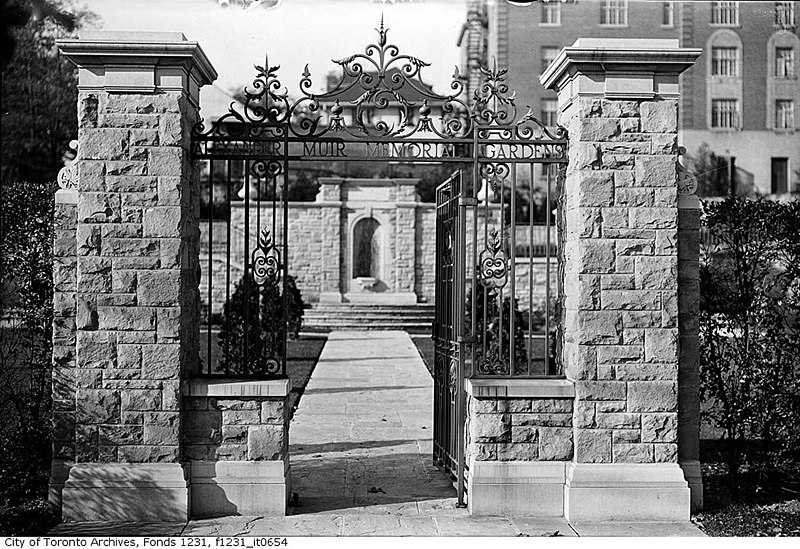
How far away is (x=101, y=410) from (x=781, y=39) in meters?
40.7

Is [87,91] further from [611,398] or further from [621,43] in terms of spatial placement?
[611,398]

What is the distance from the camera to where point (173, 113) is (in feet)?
21.5

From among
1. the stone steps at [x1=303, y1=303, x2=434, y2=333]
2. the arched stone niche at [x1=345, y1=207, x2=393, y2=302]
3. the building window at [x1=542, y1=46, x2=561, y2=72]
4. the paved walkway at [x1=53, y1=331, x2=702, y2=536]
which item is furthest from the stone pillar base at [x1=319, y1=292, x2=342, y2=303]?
the building window at [x1=542, y1=46, x2=561, y2=72]

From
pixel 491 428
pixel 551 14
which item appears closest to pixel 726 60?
pixel 551 14

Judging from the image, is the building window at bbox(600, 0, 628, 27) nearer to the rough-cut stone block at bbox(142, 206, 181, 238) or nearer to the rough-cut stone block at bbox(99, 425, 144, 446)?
the rough-cut stone block at bbox(142, 206, 181, 238)

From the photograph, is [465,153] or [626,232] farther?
[465,153]

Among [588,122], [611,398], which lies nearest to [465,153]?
[588,122]

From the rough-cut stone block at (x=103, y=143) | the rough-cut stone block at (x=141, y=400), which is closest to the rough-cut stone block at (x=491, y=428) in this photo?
the rough-cut stone block at (x=141, y=400)

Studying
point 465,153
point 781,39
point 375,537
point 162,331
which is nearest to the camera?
point 375,537

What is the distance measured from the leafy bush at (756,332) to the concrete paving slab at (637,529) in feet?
4.16

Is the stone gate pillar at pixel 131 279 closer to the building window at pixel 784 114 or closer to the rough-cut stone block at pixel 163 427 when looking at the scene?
the rough-cut stone block at pixel 163 427

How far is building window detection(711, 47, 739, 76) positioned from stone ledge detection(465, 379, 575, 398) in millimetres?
37377

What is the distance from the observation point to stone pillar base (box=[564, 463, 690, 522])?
6.59m

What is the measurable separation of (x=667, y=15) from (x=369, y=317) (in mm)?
21743
